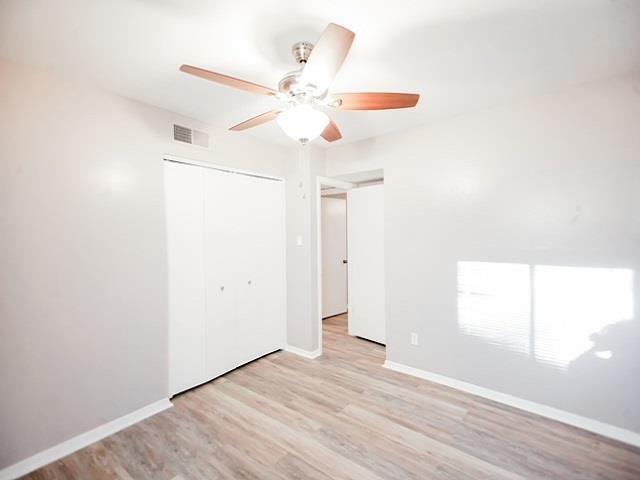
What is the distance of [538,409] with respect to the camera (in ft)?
7.49

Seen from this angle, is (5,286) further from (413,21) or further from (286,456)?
(413,21)

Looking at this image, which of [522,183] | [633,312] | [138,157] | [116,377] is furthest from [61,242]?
[633,312]

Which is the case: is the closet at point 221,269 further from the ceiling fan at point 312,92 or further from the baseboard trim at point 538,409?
the baseboard trim at point 538,409

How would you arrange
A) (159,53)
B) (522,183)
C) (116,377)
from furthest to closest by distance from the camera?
(522,183)
(116,377)
(159,53)

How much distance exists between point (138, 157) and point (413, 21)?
6.79ft

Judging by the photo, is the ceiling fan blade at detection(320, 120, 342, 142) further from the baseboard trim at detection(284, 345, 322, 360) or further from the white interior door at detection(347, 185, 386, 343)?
the baseboard trim at detection(284, 345, 322, 360)

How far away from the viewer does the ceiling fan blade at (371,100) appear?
1527 millimetres

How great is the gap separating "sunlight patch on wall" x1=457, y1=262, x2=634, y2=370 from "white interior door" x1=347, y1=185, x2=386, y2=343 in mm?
1222

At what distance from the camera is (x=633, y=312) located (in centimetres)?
196

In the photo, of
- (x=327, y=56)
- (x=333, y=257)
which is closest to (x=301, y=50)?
(x=327, y=56)

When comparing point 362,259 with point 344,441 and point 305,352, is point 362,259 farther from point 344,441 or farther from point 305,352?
point 344,441

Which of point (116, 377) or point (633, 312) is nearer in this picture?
point (633, 312)

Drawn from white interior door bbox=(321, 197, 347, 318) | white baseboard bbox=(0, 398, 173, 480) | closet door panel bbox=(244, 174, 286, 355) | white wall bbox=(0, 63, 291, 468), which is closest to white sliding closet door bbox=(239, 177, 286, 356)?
closet door panel bbox=(244, 174, 286, 355)

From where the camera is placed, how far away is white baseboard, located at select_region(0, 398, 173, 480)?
1.75m
